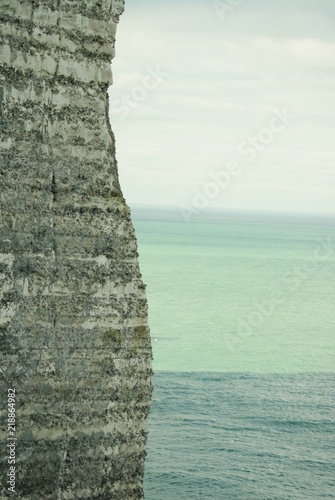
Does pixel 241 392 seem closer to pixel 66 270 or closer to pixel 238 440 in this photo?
pixel 238 440

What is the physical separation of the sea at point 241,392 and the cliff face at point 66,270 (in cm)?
1743

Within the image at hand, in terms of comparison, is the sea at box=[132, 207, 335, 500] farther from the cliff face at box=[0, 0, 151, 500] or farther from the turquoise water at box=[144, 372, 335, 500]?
the cliff face at box=[0, 0, 151, 500]

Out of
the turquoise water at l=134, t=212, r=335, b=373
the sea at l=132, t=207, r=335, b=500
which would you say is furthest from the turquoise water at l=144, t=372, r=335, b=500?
the turquoise water at l=134, t=212, r=335, b=373

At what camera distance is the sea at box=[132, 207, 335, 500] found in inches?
1072

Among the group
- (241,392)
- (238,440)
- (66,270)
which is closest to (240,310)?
(241,392)

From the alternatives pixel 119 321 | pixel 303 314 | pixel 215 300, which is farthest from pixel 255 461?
pixel 215 300

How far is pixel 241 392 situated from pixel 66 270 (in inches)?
1218

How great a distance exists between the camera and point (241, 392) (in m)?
37.5

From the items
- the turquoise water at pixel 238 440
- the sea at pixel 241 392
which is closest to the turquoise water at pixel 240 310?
the sea at pixel 241 392

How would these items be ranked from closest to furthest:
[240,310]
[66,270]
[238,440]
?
1. [66,270]
2. [238,440]
3. [240,310]

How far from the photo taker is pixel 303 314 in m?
71.2

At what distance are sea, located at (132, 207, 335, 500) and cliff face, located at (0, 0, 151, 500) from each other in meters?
17.4

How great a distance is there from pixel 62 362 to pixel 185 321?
5608 centimetres

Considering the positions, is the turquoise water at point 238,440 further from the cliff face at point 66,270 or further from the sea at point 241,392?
the cliff face at point 66,270
